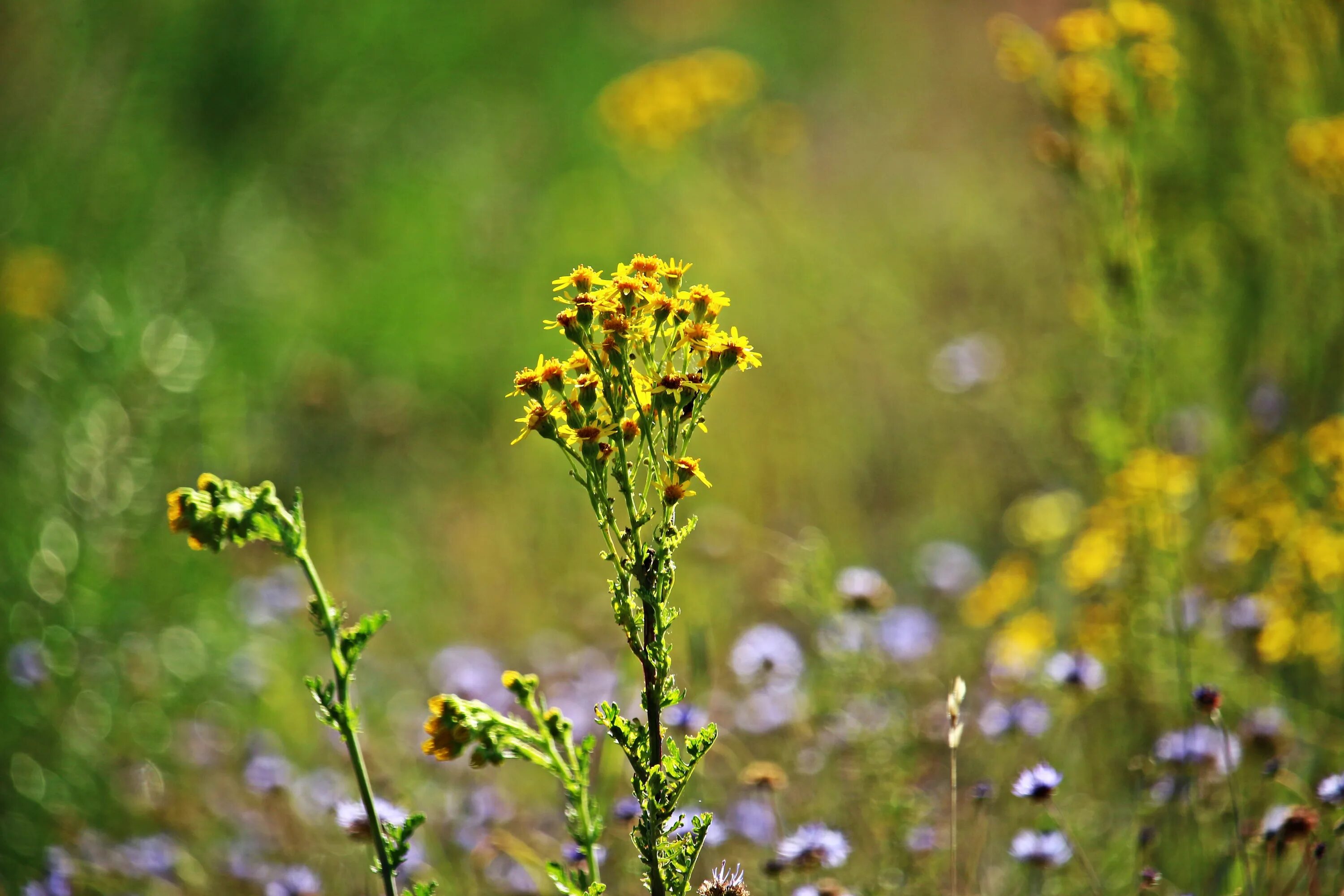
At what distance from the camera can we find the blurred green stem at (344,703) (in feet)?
4.28

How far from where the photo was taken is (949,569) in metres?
3.30

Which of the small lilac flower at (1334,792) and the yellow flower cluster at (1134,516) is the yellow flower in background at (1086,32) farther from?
the small lilac flower at (1334,792)

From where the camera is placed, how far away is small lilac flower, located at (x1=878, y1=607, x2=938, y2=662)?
271 centimetres

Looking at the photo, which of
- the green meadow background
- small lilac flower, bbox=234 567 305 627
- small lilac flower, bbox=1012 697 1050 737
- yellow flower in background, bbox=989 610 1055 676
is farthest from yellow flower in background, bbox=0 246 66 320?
small lilac flower, bbox=1012 697 1050 737

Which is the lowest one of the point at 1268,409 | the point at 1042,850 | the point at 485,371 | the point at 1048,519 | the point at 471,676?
the point at 1042,850

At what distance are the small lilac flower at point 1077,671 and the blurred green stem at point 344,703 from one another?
1399 mm

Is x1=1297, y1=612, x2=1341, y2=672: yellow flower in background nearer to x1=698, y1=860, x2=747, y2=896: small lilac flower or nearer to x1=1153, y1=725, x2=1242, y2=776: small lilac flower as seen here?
x1=1153, y1=725, x2=1242, y2=776: small lilac flower

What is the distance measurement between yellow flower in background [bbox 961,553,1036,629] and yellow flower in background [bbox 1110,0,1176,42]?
1333 millimetres

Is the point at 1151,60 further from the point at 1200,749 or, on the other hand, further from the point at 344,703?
the point at 344,703

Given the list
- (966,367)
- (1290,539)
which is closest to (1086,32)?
(1290,539)


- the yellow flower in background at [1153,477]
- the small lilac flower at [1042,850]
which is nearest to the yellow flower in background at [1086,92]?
the yellow flower in background at [1153,477]

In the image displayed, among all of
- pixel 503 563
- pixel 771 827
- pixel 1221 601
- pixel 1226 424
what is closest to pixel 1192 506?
pixel 1226 424

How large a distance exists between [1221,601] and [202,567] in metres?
3.04

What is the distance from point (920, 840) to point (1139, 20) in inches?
73.3
